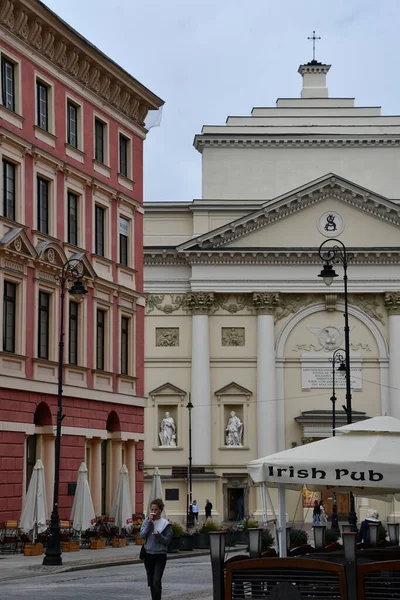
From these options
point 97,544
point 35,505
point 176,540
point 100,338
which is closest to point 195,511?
point 176,540

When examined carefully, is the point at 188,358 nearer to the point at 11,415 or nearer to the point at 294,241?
the point at 294,241

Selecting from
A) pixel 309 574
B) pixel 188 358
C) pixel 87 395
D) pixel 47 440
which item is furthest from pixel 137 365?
pixel 309 574

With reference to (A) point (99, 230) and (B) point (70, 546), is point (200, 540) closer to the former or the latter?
(B) point (70, 546)

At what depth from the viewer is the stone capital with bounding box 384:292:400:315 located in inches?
3004

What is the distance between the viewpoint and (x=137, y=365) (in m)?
48.5

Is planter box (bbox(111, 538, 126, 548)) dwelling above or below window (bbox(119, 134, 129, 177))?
below

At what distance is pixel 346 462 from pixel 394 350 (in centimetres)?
5987

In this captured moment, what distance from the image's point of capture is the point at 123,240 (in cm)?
4828

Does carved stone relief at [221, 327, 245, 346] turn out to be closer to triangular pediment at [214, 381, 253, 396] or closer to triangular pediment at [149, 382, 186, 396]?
triangular pediment at [214, 381, 253, 396]

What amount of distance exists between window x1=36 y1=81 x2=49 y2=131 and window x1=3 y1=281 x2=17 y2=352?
5.90 metres

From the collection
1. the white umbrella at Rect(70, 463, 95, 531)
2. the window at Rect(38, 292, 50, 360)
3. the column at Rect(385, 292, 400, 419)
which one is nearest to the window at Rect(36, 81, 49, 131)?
the window at Rect(38, 292, 50, 360)

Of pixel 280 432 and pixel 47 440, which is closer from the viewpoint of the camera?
pixel 47 440

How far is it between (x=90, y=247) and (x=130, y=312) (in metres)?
4.41

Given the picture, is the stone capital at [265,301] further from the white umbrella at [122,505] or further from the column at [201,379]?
the white umbrella at [122,505]
